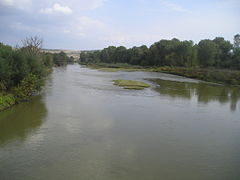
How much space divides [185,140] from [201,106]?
35.4 feet

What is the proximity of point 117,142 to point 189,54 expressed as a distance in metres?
70.9

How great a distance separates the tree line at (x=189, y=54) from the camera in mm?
68438

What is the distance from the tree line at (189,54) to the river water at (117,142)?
5169 cm

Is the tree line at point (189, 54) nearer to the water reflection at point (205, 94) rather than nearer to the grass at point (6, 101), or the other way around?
the water reflection at point (205, 94)

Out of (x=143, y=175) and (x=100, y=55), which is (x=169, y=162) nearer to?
(x=143, y=175)

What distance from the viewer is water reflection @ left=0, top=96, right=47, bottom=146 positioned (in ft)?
44.5

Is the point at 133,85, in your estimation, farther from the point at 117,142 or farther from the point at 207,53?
the point at 207,53

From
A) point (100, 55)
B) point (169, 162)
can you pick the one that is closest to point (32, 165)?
point (169, 162)

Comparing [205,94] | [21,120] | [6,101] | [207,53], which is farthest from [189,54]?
[21,120]

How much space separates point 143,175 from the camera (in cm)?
956

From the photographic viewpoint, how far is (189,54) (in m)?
77.9

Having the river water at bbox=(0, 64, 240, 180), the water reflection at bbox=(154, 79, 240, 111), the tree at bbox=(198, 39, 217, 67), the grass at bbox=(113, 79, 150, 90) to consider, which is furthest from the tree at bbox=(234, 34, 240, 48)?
the river water at bbox=(0, 64, 240, 180)

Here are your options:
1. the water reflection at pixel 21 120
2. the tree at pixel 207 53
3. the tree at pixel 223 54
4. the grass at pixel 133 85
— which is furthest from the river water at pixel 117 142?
the tree at pixel 223 54

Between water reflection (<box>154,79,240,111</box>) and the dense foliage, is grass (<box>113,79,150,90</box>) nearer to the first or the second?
water reflection (<box>154,79,240,111</box>)
